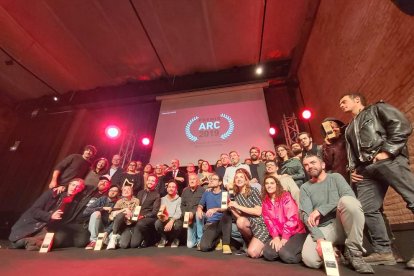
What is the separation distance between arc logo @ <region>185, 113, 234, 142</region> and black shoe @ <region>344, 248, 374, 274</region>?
360 centimetres

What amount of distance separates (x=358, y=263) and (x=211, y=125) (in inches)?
163

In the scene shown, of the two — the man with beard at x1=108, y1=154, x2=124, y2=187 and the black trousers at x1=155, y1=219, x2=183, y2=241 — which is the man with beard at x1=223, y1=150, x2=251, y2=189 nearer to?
the black trousers at x1=155, y1=219, x2=183, y2=241

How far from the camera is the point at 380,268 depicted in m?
1.60

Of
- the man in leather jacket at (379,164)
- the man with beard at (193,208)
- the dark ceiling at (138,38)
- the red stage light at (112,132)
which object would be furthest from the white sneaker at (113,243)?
the dark ceiling at (138,38)

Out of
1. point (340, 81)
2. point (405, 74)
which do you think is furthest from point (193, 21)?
point (405, 74)

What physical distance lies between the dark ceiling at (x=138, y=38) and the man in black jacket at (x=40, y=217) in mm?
3687

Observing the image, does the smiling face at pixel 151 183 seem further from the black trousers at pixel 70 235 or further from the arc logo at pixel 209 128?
the arc logo at pixel 209 128

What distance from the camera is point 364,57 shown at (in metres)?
3.06

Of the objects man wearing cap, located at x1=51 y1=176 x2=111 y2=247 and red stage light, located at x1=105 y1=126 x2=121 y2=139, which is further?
red stage light, located at x1=105 y1=126 x2=121 y2=139

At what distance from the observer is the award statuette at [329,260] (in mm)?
1458

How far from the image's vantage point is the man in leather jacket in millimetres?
1659

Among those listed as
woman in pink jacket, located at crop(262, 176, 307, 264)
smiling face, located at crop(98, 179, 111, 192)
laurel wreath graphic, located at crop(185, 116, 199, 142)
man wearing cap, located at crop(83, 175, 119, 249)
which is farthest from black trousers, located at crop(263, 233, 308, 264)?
laurel wreath graphic, located at crop(185, 116, 199, 142)

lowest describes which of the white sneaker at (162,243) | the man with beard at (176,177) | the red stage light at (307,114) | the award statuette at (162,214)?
the white sneaker at (162,243)

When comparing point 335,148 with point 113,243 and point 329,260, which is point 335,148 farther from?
point 113,243
